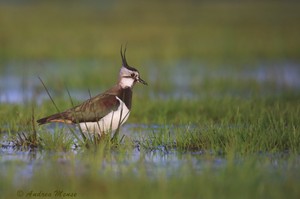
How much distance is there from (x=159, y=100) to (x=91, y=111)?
3.50m

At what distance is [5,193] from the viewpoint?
221 inches

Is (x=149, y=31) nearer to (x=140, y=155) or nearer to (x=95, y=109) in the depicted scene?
(x=95, y=109)

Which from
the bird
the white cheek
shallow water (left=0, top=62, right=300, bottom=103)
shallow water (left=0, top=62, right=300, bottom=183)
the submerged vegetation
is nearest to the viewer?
the submerged vegetation

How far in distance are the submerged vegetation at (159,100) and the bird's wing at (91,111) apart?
17 centimetres

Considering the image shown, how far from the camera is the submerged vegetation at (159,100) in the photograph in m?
5.91

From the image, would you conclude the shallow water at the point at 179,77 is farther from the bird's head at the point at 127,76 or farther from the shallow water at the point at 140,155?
the bird's head at the point at 127,76

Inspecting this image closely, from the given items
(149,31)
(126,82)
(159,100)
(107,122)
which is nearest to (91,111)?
(107,122)

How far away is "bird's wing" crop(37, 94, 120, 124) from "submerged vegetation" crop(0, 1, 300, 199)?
17cm

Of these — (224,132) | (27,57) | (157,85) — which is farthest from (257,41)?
(224,132)

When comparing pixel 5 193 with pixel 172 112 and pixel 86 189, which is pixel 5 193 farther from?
pixel 172 112

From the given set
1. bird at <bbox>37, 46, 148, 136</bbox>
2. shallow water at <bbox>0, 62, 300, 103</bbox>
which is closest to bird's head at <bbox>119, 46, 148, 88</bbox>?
bird at <bbox>37, 46, 148, 136</bbox>

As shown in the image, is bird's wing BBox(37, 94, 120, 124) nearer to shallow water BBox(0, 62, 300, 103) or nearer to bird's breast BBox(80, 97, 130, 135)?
bird's breast BBox(80, 97, 130, 135)

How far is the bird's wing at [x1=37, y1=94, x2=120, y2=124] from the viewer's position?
7836 millimetres

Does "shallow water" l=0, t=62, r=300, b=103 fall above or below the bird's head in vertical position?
below
